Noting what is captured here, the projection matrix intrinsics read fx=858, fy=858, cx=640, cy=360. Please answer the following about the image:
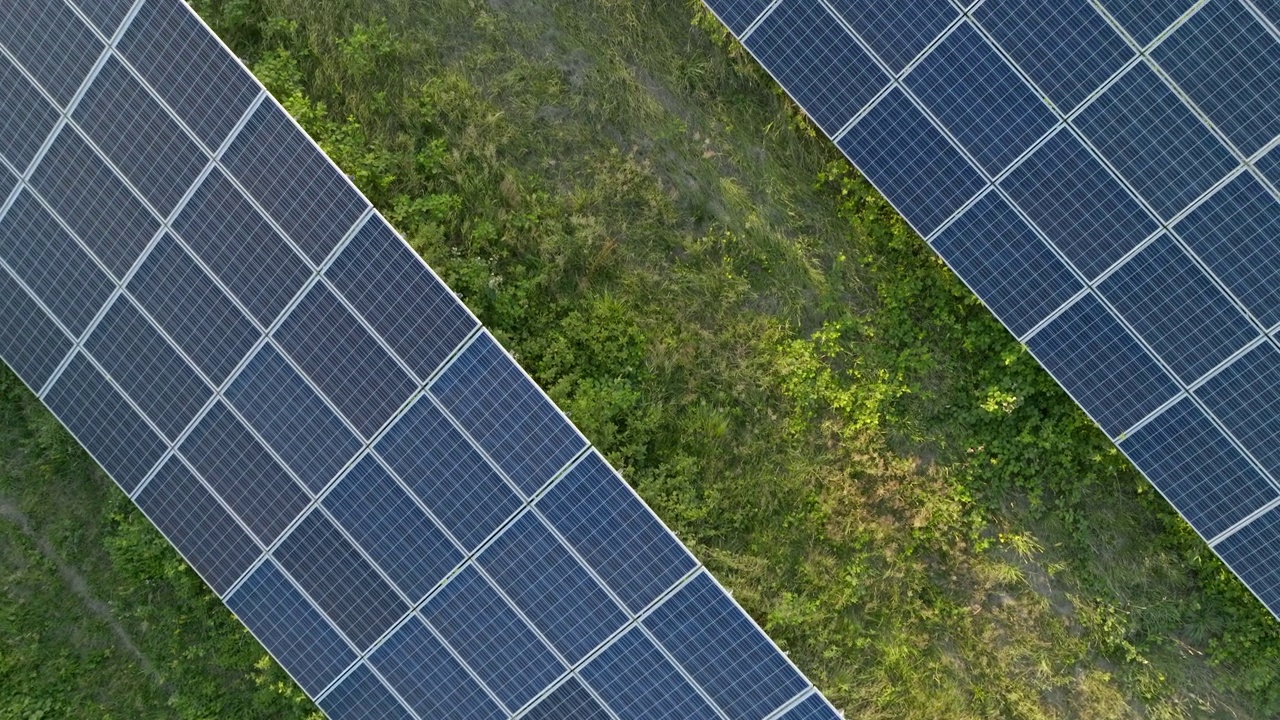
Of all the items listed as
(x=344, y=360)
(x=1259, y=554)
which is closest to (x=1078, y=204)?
(x=1259, y=554)

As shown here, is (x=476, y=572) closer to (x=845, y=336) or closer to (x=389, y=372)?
(x=389, y=372)

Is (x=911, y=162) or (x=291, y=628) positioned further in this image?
(x=911, y=162)

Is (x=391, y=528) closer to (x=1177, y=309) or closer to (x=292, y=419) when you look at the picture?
(x=292, y=419)

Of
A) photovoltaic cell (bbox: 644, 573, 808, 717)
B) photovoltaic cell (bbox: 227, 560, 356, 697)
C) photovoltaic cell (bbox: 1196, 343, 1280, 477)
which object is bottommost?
photovoltaic cell (bbox: 227, 560, 356, 697)

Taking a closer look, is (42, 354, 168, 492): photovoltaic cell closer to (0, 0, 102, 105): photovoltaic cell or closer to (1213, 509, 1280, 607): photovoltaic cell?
(0, 0, 102, 105): photovoltaic cell

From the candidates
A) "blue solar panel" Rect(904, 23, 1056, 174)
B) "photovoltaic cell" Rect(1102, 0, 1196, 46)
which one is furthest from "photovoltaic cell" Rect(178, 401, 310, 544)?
"photovoltaic cell" Rect(1102, 0, 1196, 46)

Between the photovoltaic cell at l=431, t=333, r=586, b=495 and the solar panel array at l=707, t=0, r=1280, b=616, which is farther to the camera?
the solar panel array at l=707, t=0, r=1280, b=616

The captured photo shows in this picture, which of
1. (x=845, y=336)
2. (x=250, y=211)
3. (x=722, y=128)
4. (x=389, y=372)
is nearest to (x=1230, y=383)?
(x=845, y=336)
